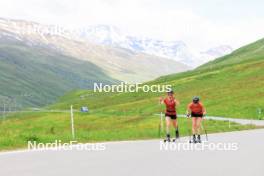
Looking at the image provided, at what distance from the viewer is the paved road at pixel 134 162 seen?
50.4 feet

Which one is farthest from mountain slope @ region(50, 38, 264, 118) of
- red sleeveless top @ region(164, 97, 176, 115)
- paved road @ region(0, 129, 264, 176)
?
paved road @ region(0, 129, 264, 176)

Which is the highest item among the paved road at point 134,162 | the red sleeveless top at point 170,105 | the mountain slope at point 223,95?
the mountain slope at point 223,95

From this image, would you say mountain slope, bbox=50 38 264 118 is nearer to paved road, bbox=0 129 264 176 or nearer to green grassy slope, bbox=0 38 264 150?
green grassy slope, bbox=0 38 264 150

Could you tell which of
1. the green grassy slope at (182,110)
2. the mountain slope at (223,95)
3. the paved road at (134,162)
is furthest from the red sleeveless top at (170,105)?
the mountain slope at (223,95)

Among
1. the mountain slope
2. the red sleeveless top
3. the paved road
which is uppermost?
the mountain slope

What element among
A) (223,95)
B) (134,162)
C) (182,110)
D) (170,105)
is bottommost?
(134,162)

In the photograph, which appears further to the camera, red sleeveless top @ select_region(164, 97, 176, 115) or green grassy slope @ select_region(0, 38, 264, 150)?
green grassy slope @ select_region(0, 38, 264, 150)

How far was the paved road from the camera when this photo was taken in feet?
50.4

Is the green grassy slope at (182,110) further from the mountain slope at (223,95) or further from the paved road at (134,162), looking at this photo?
the paved road at (134,162)

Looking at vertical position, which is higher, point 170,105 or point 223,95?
point 223,95

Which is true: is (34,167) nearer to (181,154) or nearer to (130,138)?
(181,154)

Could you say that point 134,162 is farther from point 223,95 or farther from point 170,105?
point 223,95

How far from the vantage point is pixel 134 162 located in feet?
58.4

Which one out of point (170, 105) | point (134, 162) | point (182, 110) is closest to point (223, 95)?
point (182, 110)
